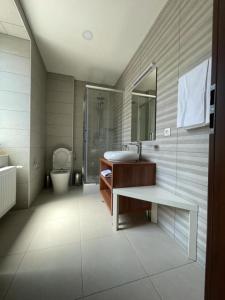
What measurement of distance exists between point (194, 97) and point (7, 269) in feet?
6.39

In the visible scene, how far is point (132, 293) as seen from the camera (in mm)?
962

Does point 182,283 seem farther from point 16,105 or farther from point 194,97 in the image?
point 16,105

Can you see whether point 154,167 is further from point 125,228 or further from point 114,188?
point 125,228

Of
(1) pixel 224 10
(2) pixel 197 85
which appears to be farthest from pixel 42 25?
(1) pixel 224 10

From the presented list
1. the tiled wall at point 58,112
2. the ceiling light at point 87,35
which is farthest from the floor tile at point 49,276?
the ceiling light at point 87,35

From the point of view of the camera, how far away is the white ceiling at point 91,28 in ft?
5.45

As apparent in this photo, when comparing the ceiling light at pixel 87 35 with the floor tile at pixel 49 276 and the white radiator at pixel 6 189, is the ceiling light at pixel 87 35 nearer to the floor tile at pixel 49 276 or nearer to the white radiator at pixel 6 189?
the white radiator at pixel 6 189

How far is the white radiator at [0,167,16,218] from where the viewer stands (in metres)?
1.65

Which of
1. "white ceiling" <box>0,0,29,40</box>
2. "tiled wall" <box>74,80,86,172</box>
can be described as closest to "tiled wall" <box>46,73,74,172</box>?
"tiled wall" <box>74,80,86,172</box>

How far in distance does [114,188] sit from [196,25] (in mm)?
1662

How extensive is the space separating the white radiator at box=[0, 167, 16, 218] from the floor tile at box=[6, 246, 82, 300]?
0.70 metres

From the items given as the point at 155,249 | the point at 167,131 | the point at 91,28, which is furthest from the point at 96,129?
the point at 155,249

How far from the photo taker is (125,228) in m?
1.74

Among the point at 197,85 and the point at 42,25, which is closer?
the point at 197,85
